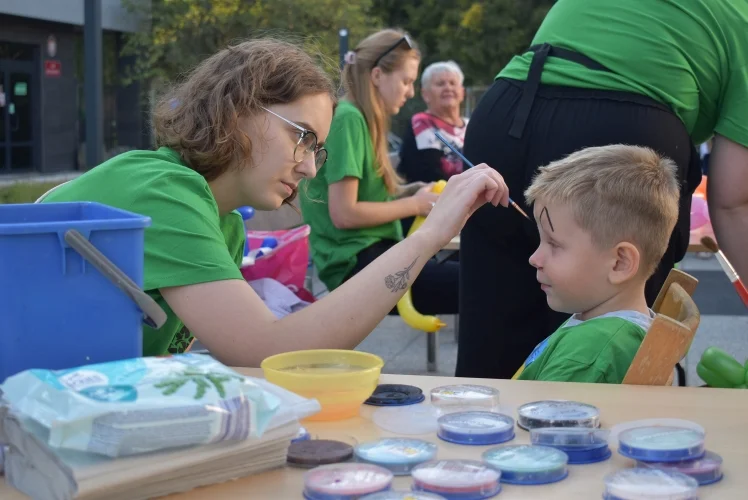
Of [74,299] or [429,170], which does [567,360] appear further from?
[429,170]

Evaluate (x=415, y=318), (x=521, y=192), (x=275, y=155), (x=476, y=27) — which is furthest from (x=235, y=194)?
(x=476, y=27)

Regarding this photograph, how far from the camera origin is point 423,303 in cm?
412

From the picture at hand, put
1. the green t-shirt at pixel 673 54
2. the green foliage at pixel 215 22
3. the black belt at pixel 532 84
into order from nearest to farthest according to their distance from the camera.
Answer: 1. the green t-shirt at pixel 673 54
2. the black belt at pixel 532 84
3. the green foliage at pixel 215 22

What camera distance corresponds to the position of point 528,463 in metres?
1.05

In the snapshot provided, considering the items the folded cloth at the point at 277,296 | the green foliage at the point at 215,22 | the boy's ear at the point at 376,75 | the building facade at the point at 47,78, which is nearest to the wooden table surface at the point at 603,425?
the folded cloth at the point at 277,296

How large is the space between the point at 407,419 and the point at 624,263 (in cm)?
77

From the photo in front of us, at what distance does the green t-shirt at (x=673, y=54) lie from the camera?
2.00 m

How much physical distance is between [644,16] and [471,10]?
19.5 metres

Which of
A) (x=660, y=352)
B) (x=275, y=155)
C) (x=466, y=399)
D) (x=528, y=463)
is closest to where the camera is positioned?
(x=528, y=463)

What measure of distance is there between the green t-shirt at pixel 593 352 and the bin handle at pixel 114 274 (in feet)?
2.50

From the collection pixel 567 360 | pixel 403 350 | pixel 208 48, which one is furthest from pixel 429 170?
pixel 208 48

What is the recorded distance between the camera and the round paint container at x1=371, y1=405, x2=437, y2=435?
3.98 feet

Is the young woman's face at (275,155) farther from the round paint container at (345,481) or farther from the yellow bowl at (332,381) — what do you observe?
the round paint container at (345,481)

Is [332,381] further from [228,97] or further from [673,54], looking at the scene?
[673,54]
